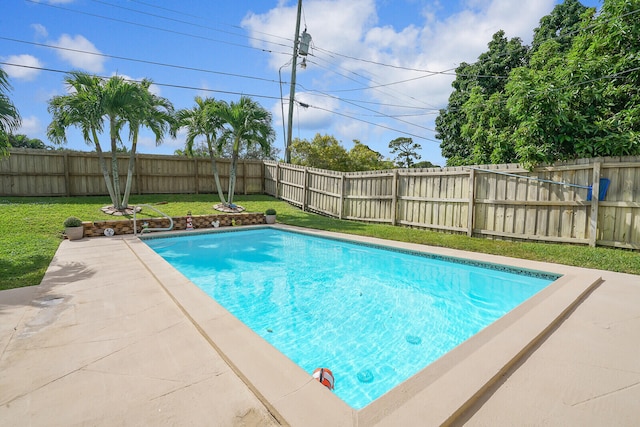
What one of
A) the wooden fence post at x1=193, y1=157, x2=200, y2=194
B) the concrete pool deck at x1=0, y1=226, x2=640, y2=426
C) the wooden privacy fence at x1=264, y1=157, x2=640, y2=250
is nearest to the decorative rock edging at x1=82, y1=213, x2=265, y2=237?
→ the wooden privacy fence at x1=264, y1=157, x2=640, y2=250

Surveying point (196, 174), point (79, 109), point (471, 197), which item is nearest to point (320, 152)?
point (196, 174)

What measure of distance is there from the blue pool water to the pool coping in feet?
1.93

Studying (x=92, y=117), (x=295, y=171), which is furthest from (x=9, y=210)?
(x=295, y=171)

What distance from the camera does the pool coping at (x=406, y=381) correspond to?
1790mm

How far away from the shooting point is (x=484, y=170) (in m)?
7.43

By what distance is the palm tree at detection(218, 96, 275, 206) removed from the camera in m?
11.2

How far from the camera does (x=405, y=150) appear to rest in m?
32.7

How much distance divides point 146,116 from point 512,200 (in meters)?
10.5

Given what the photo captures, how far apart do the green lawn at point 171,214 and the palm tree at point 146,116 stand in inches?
81.2

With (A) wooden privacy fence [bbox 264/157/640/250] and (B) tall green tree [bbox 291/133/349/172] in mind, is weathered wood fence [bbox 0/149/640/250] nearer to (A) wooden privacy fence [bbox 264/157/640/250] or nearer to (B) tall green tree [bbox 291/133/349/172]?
(A) wooden privacy fence [bbox 264/157/640/250]

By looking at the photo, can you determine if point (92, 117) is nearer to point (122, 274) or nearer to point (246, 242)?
point (246, 242)

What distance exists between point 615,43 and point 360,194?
7.01m

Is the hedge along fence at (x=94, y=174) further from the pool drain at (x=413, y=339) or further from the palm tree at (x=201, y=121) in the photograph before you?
the pool drain at (x=413, y=339)

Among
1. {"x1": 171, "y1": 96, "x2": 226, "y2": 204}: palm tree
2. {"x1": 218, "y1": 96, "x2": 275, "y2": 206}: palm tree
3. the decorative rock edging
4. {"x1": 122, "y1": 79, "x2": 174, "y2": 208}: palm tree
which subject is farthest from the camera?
{"x1": 218, "y1": 96, "x2": 275, "y2": 206}: palm tree
